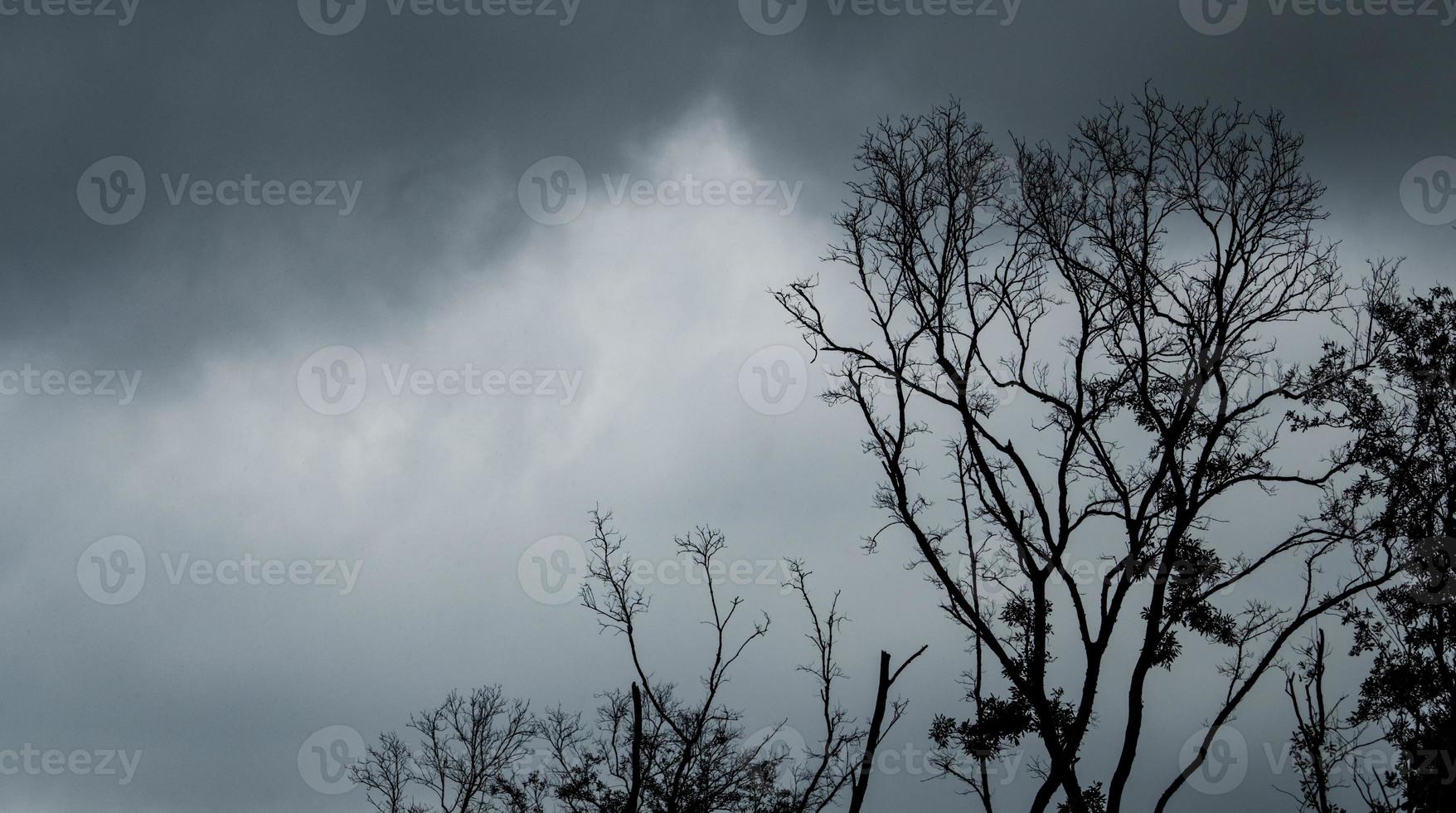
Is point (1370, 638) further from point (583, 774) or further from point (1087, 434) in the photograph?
point (583, 774)

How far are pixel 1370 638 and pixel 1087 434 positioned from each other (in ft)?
20.7

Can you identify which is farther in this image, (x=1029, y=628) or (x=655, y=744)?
(x=655, y=744)

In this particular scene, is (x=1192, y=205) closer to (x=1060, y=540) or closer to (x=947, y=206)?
(x=947, y=206)

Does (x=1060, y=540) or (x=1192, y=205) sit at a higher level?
(x=1192, y=205)

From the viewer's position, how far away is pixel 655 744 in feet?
82.3

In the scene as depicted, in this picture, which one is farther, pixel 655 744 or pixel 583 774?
pixel 583 774

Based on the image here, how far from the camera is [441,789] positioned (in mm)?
33344

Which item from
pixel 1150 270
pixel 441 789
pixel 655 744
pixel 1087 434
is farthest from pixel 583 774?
pixel 1150 270

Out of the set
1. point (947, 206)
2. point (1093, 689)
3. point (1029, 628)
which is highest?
point (947, 206)

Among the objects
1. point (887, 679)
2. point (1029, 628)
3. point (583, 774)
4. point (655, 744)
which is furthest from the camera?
point (583, 774)

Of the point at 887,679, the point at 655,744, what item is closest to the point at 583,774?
the point at 655,744

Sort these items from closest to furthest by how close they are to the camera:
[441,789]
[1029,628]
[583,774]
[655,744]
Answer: [1029,628] → [655,744] → [583,774] → [441,789]

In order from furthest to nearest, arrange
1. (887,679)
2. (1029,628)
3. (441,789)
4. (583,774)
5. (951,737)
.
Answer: (441,789)
(583,774)
(951,737)
(1029,628)
(887,679)

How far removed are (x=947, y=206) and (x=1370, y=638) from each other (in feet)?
33.4
